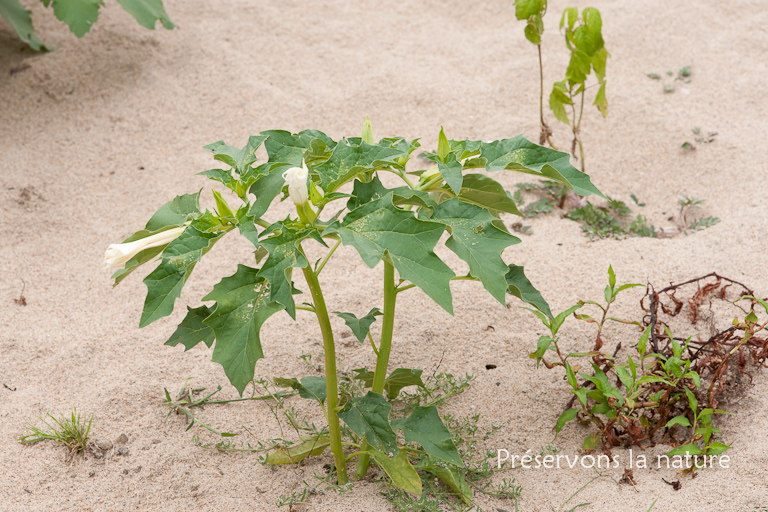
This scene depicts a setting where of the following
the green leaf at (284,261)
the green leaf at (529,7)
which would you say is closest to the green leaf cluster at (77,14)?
the green leaf at (529,7)

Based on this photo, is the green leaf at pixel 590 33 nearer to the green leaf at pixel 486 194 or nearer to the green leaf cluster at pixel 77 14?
the green leaf at pixel 486 194

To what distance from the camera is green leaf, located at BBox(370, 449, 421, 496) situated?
5.33ft

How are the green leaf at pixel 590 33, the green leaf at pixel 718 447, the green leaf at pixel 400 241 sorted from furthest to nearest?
the green leaf at pixel 590 33 → the green leaf at pixel 718 447 → the green leaf at pixel 400 241

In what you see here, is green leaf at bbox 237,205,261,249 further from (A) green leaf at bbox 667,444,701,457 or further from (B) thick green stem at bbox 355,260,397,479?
(A) green leaf at bbox 667,444,701,457

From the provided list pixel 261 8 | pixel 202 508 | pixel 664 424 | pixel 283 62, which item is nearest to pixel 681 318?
pixel 664 424

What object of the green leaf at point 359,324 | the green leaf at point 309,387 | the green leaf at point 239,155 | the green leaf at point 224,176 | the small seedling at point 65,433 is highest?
the green leaf at point 239,155

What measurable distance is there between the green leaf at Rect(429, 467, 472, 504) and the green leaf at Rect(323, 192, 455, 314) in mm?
680

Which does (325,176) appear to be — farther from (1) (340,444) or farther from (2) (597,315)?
(2) (597,315)

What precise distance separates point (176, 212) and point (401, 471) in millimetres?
840

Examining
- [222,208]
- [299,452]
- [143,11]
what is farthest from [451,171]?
[143,11]

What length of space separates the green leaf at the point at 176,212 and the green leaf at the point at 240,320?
0.26 meters

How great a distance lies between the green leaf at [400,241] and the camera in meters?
1.24

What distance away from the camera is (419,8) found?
472 centimetres

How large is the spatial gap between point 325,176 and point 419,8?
3649mm
